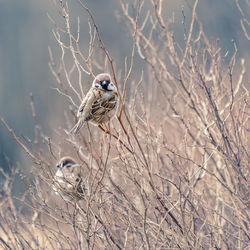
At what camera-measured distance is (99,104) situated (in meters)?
4.35

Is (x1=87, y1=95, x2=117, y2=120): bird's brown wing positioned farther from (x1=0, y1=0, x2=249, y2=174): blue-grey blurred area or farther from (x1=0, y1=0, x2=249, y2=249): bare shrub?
(x1=0, y1=0, x2=249, y2=174): blue-grey blurred area

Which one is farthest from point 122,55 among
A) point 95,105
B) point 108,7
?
point 95,105

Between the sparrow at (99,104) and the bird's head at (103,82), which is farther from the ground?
the bird's head at (103,82)

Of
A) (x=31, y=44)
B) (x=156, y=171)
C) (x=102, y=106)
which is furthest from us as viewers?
(x=31, y=44)

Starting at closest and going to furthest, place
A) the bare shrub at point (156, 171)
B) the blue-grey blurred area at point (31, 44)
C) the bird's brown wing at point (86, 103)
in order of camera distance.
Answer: the bare shrub at point (156, 171)
the bird's brown wing at point (86, 103)
the blue-grey blurred area at point (31, 44)

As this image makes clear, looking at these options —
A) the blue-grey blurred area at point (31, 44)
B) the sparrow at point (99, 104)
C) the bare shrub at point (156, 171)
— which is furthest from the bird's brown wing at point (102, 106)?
the blue-grey blurred area at point (31, 44)

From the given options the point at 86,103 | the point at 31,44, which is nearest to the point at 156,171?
the point at 86,103

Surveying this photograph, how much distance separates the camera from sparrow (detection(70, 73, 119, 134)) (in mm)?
4324

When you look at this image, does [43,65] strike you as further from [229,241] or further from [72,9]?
[229,241]

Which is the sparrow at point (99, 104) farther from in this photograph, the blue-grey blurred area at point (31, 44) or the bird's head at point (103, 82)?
the blue-grey blurred area at point (31, 44)

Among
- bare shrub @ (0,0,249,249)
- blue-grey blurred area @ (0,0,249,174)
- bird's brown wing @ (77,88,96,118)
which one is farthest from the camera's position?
blue-grey blurred area @ (0,0,249,174)

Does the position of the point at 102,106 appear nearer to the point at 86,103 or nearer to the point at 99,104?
the point at 99,104

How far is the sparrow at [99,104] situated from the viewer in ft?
14.2

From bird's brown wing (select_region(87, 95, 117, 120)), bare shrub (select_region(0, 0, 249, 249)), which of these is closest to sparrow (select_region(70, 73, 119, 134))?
bird's brown wing (select_region(87, 95, 117, 120))
